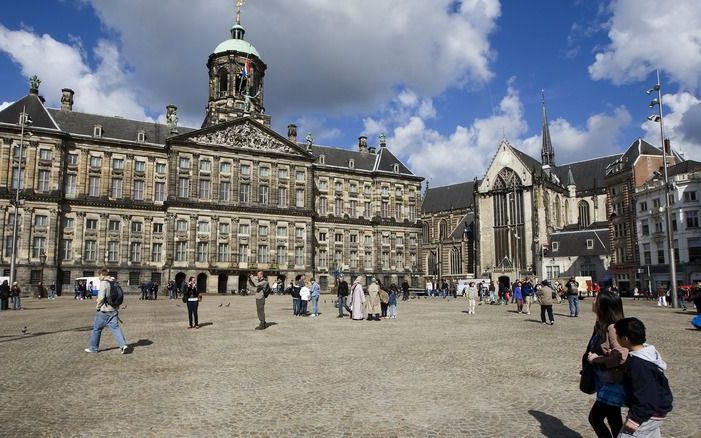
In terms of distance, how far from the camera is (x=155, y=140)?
57.1m

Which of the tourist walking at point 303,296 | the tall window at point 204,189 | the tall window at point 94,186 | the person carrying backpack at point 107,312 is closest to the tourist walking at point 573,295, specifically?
the tourist walking at point 303,296

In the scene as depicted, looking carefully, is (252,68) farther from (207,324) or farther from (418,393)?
(418,393)

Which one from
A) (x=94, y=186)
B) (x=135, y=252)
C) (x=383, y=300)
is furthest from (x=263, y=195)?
(x=383, y=300)

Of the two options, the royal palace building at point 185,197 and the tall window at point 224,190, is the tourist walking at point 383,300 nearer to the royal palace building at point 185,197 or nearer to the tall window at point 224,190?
the royal palace building at point 185,197

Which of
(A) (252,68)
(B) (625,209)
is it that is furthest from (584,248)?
(A) (252,68)

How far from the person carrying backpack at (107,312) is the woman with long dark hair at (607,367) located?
407 inches

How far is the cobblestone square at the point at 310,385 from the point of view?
6523 mm

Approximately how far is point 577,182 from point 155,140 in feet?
210

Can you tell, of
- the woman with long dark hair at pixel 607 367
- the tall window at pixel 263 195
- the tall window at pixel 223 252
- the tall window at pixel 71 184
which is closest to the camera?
the woman with long dark hair at pixel 607 367

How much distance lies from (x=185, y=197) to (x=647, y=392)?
54.3m

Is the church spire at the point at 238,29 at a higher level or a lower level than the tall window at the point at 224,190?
higher

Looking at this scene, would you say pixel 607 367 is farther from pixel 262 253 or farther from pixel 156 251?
pixel 156 251

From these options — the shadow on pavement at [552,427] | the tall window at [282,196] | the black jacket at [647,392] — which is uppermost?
Answer: the tall window at [282,196]

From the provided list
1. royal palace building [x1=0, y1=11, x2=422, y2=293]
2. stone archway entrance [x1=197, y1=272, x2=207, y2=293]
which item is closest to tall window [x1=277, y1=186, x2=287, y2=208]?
royal palace building [x1=0, y1=11, x2=422, y2=293]
